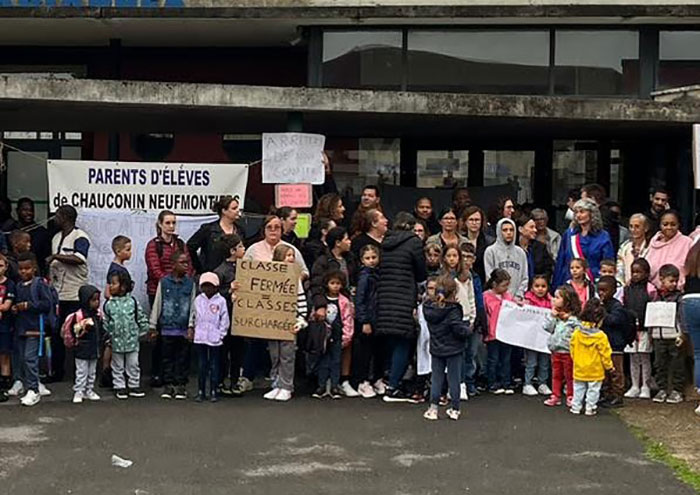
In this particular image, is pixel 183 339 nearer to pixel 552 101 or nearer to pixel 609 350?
pixel 609 350

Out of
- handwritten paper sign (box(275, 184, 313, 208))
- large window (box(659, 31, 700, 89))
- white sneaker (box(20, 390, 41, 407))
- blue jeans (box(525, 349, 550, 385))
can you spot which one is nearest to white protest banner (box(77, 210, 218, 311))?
handwritten paper sign (box(275, 184, 313, 208))

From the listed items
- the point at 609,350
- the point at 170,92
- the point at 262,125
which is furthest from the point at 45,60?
the point at 609,350

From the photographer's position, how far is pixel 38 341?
30.8 feet

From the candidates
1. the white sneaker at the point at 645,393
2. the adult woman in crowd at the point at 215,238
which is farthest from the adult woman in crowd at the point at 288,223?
the white sneaker at the point at 645,393

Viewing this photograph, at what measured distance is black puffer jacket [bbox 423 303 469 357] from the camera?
346 inches

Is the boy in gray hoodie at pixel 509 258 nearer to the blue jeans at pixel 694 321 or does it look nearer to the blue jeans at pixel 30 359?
the blue jeans at pixel 694 321

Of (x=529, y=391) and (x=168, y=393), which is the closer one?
(x=168, y=393)

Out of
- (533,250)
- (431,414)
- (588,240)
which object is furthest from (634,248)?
(431,414)

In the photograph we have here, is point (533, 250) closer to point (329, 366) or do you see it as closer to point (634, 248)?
point (634, 248)

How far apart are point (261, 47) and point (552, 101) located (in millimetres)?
6498

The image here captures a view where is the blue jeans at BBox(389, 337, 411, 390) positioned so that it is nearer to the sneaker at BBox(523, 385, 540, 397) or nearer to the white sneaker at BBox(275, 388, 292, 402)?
the white sneaker at BBox(275, 388, 292, 402)

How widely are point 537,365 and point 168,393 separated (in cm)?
365

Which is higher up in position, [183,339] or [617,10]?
[617,10]

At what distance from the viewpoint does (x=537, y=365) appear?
32.8 ft
